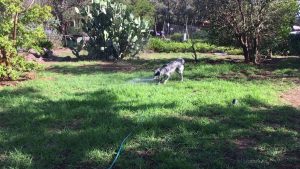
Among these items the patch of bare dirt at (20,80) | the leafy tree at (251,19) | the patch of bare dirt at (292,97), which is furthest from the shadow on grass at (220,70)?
the patch of bare dirt at (292,97)

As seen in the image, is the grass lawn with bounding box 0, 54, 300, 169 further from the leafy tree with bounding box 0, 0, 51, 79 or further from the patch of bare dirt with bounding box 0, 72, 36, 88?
the leafy tree with bounding box 0, 0, 51, 79

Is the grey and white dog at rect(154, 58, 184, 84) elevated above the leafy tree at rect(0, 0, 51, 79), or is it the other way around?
the leafy tree at rect(0, 0, 51, 79)

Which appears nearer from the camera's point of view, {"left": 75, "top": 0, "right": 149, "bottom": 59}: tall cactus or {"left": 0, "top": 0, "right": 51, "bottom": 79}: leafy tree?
{"left": 0, "top": 0, "right": 51, "bottom": 79}: leafy tree

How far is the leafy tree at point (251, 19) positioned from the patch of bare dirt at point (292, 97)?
461 centimetres

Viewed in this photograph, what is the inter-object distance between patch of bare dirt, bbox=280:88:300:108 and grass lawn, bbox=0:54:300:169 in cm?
20

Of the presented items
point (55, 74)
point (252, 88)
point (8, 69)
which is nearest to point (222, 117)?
point (252, 88)

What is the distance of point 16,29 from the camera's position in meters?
9.96

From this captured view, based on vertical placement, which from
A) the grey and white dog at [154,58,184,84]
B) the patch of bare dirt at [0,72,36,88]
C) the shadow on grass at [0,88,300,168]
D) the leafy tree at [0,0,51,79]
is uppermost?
the leafy tree at [0,0,51,79]

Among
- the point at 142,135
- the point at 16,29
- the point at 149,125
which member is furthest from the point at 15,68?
the point at 142,135

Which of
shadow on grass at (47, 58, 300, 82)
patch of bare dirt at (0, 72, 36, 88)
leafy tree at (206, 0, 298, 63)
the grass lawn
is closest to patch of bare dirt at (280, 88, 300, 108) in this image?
the grass lawn

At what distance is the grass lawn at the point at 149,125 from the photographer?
480cm

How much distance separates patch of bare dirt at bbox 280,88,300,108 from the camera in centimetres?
816

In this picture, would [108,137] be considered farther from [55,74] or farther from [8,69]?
[55,74]

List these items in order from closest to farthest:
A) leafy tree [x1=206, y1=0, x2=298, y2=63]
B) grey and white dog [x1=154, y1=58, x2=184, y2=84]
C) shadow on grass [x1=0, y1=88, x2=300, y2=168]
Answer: shadow on grass [x1=0, y1=88, x2=300, y2=168] → grey and white dog [x1=154, y1=58, x2=184, y2=84] → leafy tree [x1=206, y1=0, x2=298, y2=63]
